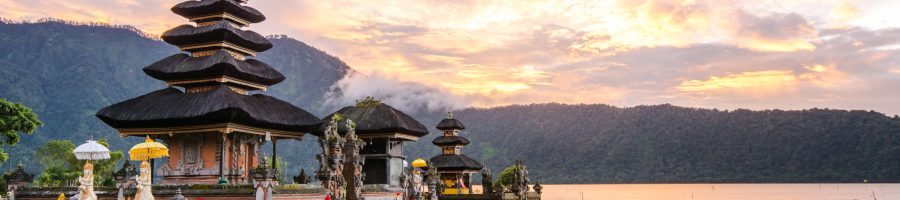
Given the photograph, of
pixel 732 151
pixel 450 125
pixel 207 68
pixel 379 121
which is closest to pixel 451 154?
pixel 450 125

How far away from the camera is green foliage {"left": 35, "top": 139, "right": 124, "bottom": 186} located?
56500 millimetres

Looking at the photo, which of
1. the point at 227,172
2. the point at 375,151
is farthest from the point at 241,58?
the point at 375,151

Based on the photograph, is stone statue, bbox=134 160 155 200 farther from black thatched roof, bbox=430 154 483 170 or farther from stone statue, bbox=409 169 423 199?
black thatched roof, bbox=430 154 483 170

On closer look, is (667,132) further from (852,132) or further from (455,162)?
(455,162)

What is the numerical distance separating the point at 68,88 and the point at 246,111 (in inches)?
5605

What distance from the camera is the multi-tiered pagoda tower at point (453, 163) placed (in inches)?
2250

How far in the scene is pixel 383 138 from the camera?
1655 inches

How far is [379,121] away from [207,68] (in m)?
11.4

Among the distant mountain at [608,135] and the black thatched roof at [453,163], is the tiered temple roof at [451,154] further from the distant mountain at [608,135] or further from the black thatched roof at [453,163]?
the distant mountain at [608,135]

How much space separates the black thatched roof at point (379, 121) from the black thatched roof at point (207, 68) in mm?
6245

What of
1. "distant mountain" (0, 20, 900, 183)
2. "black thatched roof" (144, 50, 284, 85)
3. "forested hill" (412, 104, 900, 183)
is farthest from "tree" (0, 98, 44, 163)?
"forested hill" (412, 104, 900, 183)

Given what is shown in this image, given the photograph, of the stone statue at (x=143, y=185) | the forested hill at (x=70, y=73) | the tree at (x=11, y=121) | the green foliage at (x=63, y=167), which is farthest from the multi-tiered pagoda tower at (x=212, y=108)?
the forested hill at (x=70, y=73)

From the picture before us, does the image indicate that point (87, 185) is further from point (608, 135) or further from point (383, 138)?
point (608, 135)

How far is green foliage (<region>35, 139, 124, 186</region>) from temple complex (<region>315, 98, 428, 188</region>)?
21.2 meters
